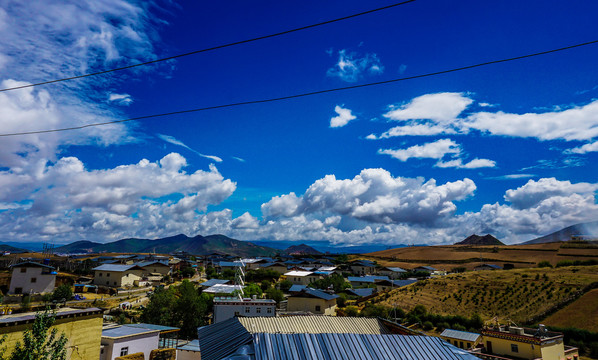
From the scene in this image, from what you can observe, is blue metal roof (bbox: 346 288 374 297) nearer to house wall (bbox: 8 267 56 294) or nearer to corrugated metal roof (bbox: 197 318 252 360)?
house wall (bbox: 8 267 56 294)

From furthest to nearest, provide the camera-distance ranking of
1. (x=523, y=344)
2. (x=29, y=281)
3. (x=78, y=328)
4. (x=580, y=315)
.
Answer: (x=29, y=281)
(x=580, y=315)
(x=523, y=344)
(x=78, y=328)

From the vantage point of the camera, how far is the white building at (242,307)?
39.9 m

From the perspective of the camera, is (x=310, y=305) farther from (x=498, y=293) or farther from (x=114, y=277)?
(x=114, y=277)

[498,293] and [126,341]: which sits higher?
[126,341]


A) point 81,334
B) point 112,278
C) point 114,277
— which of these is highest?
point 81,334

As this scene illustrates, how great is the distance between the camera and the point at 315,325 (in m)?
19.8

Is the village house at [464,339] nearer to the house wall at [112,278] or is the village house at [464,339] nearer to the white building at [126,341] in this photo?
the white building at [126,341]

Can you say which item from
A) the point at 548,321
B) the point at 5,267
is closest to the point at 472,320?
the point at 548,321

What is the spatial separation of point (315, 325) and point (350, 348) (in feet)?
31.5

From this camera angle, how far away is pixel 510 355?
2944cm

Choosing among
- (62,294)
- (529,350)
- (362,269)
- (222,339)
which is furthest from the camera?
(362,269)

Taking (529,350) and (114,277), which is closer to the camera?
(529,350)

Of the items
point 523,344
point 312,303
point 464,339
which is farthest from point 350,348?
point 312,303

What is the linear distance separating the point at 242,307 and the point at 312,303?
1438 centimetres
